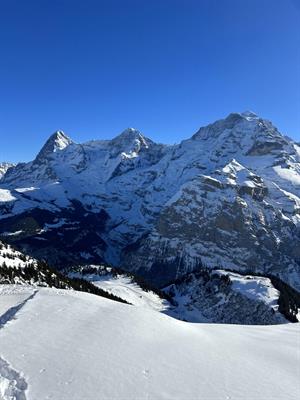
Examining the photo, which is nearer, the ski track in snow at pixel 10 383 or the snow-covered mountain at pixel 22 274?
the ski track in snow at pixel 10 383

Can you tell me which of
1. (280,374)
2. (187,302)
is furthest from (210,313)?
(280,374)

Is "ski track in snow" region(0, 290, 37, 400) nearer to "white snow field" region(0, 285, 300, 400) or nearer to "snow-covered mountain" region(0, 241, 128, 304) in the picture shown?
"white snow field" region(0, 285, 300, 400)

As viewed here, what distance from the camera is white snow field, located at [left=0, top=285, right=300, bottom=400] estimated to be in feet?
58.4

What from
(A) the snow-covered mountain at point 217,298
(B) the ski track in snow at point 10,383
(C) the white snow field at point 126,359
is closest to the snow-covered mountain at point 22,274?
(A) the snow-covered mountain at point 217,298

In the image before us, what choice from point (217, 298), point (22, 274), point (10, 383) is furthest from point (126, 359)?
point (217, 298)

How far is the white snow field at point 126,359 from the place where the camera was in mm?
17812

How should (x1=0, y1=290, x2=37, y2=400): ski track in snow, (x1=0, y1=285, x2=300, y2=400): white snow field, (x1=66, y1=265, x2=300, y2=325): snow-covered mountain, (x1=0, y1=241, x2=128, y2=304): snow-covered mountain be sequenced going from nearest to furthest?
(x1=0, y1=290, x2=37, y2=400): ski track in snow, (x1=0, y1=285, x2=300, y2=400): white snow field, (x1=0, y1=241, x2=128, y2=304): snow-covered mountain, (x1=66, y1=265, x2=300, y2=325): snow-covered mountain

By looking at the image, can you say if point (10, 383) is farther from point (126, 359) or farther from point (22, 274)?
point (22, 274)

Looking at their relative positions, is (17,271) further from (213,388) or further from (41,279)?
(213,388)

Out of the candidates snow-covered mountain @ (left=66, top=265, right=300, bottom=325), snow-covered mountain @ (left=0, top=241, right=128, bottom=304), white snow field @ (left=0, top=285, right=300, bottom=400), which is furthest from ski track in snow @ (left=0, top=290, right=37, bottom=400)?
snow-covered mountain @ (left=66, top=265, right=300, bottom=325)

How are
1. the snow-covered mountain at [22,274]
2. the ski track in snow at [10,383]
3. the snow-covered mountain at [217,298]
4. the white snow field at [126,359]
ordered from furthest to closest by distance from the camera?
the snow-covered mountain at [217,298] → the snow-covered mountain at [22,274] → the white snow field at [126,359] → the ski track in snow at [10,383]

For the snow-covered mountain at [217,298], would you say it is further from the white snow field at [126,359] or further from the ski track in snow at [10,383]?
the ski track in snow at [10,383]

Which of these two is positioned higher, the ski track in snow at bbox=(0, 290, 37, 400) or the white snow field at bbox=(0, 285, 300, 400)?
the white snow field at bbox=(0, 285, 300, 400)

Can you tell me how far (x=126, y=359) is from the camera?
21422mm
